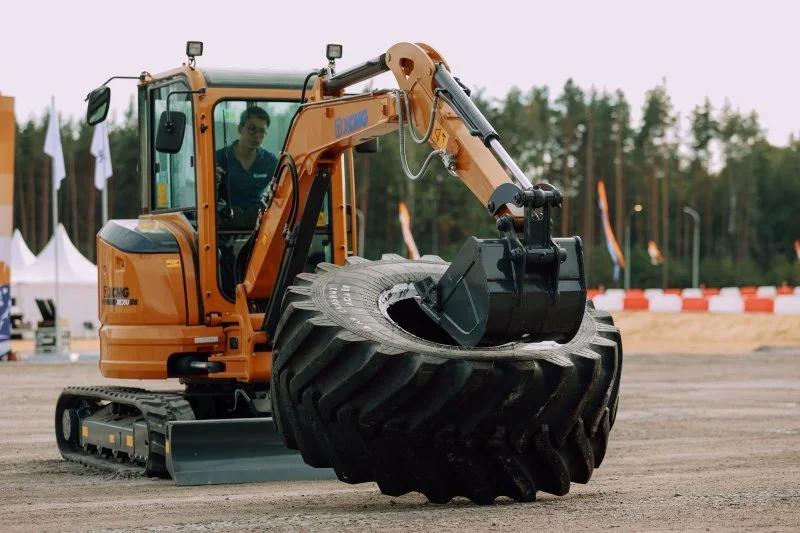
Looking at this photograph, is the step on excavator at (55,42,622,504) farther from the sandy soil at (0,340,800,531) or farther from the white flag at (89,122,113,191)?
the white flag at (89,122,113,191)

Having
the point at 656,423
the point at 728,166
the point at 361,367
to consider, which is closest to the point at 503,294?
the point at 361,367

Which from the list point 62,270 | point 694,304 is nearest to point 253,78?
point 62,270

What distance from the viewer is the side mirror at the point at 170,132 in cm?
1161

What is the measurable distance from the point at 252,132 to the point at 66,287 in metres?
29.5

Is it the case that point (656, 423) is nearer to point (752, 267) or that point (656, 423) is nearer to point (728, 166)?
point (752, 267)

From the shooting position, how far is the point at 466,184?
29.2 ft

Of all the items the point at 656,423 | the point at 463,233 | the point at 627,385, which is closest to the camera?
the point at 656,423

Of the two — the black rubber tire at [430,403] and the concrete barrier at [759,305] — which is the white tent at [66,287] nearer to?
the concrete barrier at [759,305]

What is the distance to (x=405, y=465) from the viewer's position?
8781 millimetres

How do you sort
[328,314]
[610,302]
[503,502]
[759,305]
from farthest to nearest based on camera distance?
1. [610,302]
2. [759,305]
3. [503,502]
4. [328,314]

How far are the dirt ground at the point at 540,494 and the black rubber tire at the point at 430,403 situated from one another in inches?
10.0

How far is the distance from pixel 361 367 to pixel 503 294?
3.19ft

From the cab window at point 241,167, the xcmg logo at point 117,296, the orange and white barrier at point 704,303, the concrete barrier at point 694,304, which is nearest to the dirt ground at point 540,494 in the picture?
the xcmg logo at point 117,296

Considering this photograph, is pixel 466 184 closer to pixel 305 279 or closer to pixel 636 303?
pixel 305 279
